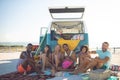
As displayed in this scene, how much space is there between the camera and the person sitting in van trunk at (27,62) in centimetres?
840

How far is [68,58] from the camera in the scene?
9094mm

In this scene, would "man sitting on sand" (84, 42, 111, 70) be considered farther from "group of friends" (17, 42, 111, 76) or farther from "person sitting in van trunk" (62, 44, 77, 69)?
"person sitting in van trunk" (62, 44, 77, 69)

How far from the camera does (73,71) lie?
859 centimetres

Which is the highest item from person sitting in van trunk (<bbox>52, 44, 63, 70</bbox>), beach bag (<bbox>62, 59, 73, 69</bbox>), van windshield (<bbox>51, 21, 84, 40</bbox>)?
van windshield (<bbox>51, 21, 84, 40</bbox>)

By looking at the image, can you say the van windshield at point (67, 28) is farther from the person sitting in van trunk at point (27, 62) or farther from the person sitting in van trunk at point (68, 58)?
the person sitting in van trunk at point (27, 62)

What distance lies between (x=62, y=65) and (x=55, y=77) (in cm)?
134

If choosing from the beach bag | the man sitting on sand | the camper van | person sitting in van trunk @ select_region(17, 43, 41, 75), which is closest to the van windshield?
the camper van

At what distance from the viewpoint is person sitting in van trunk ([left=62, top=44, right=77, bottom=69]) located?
900 centimetres

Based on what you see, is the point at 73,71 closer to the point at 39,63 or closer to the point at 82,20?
the point at 39,63

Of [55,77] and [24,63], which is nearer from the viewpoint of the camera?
[55,77]

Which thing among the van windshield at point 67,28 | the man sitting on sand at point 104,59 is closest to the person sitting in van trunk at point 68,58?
the man sitting on sand at point 104,59

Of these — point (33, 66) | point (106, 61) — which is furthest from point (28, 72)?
point (106, 61)

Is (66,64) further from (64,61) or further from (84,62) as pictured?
(84,62)

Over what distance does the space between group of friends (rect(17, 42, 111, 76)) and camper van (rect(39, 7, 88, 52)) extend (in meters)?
0.75
